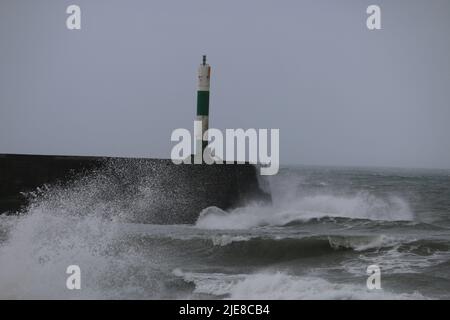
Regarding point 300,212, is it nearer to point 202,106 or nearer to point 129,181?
point 202,106

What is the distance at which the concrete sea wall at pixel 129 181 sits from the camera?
12.8 meters

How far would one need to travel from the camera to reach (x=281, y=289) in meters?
7.34

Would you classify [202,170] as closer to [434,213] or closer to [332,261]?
[332,261]

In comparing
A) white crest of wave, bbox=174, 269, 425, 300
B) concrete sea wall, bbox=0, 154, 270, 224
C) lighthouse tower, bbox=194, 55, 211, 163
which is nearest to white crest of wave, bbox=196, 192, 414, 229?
concrete sea wall, bbox=0, 154, 270, 224

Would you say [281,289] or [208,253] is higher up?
[208,253]

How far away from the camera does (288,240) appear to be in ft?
35.8

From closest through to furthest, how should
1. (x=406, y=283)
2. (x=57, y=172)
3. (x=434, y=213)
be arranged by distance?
(x=406, y=283), (x=57, y=172), (x=434, y=213)

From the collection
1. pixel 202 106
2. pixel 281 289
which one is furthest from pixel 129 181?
pixel 281 289

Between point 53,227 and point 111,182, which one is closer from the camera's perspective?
point 53,227

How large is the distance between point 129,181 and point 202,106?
2.15 m

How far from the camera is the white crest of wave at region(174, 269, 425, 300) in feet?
23.0

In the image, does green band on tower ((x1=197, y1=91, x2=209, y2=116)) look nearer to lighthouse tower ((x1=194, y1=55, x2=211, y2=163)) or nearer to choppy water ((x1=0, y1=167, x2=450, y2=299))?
lighthouse tower ((x1=194, y1=55, x2=211, y2=163))

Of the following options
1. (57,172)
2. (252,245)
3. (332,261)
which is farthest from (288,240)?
(57,172)
